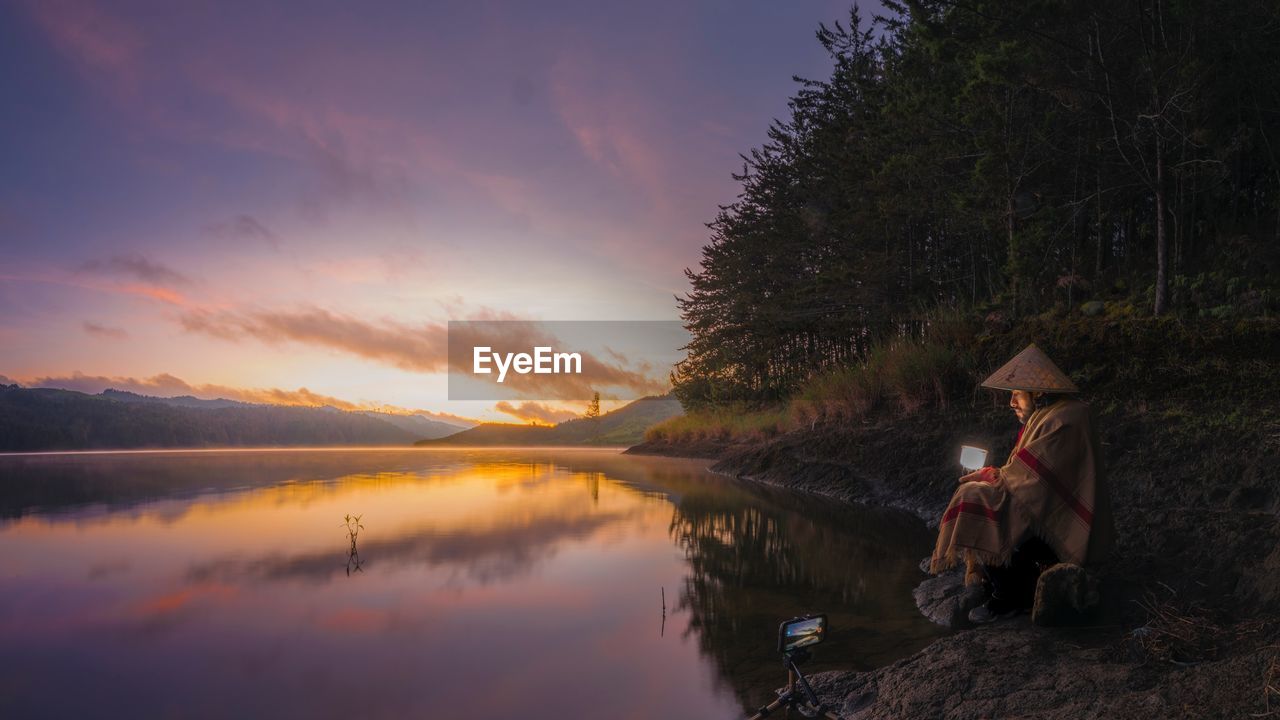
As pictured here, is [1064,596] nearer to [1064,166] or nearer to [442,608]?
[442,608]

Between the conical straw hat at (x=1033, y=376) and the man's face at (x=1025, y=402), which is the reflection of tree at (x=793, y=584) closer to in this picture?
the man's face at (x=1025, y=402)

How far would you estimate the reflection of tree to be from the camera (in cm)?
548

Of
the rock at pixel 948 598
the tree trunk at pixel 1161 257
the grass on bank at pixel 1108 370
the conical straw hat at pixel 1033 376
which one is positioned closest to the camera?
the conical straw hat at pixel 1033 376

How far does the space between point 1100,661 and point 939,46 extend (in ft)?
44.1

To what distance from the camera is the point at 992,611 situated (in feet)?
18.0

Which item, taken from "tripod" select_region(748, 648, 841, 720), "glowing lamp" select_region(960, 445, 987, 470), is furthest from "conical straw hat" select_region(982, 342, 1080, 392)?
"tripod" select_region(748, 648, 841, 720)

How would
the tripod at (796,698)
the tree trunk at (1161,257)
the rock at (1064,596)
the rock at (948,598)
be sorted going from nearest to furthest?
the tripod at (796,698) → the rock at (1064,596) → the rock at (948,598) → the tree trunk at (1161,257)

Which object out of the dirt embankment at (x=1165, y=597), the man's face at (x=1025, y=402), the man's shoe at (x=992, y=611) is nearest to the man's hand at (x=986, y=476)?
the man's face at (x=1025, y=402)

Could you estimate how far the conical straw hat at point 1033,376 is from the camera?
Answer: 5285 millimetres

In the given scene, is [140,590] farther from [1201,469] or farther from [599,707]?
[1201,469]

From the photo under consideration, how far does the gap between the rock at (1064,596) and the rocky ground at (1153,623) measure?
10 cm

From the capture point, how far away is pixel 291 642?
6.68 meters

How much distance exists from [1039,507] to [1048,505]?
0.25ft

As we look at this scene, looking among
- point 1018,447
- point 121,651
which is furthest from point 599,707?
point 121,651
